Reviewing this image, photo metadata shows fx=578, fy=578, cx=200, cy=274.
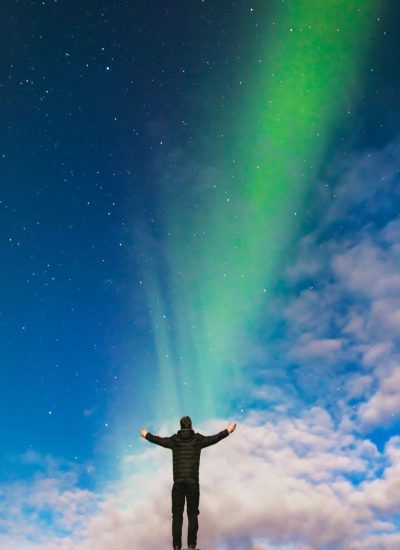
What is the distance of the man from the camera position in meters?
12.1

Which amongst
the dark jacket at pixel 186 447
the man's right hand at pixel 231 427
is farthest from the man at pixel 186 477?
the man's right hand at pixel 231 427

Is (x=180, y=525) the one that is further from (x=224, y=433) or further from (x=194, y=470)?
(x=224, y=433)

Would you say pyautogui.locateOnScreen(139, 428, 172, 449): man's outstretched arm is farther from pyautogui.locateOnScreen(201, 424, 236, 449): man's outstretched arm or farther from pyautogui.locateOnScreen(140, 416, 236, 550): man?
pyautogui.locateOnScreen(201, 424, 236, 449): man's outstretched arm

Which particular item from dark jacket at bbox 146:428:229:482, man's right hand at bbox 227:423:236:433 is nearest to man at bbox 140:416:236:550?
dark jacket at bbox 146:428:229:482

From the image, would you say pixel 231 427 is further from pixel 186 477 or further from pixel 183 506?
pixel 183 506

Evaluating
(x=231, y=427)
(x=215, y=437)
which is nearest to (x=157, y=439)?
(x=215, y=437)

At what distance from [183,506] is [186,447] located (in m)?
1.24

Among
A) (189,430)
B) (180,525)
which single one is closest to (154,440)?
(189,430)

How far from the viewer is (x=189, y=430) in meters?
12.4

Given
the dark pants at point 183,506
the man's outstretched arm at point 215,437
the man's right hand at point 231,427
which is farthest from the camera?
the man's right hand at point 231,427

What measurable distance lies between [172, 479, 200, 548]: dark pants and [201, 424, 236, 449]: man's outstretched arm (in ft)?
2.65

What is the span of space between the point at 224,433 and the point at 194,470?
102cm

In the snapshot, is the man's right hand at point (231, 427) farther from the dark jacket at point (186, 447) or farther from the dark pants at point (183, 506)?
the dark pants at point (183, 506)

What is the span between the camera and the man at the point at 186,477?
39.7 ft
